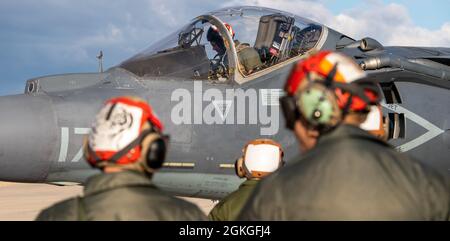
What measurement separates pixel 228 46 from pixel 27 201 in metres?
17.8

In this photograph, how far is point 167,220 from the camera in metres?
3.16

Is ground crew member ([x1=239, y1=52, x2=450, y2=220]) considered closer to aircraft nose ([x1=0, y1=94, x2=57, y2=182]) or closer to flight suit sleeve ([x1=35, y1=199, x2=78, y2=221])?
flight suit sleeve ([x1=35, y1=199, x2=78, y2=221])

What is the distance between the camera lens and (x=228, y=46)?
26.9 ft

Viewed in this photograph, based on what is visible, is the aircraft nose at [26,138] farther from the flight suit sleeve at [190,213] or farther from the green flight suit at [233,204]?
the flight suit sleeve at [190,213]

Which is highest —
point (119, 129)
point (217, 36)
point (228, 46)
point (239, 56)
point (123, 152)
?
point (217, 36)

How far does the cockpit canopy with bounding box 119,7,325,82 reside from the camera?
816cm

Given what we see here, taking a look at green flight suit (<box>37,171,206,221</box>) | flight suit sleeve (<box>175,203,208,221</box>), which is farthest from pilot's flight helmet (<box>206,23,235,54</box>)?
green flight suit (<box>37,171,206,221</box>)

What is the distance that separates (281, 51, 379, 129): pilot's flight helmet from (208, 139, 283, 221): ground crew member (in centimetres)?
265

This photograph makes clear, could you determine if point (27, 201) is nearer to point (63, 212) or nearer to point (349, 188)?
point (63, 212)

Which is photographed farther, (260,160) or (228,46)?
(228,46)

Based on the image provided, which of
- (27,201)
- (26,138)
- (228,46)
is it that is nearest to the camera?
(26,138)

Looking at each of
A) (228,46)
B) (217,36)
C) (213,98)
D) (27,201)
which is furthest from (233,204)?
(27,201)
